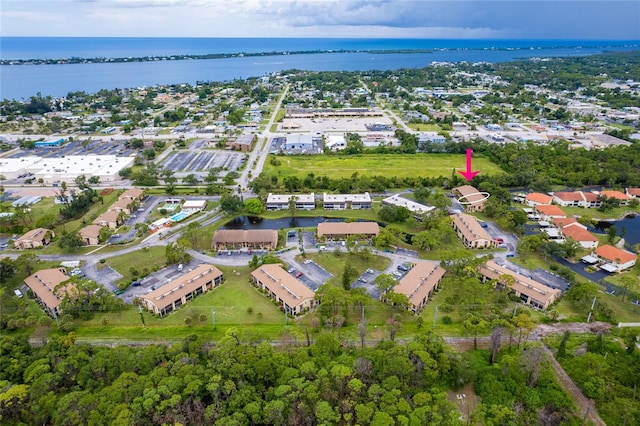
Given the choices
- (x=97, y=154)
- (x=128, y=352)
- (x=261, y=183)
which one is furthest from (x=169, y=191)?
(x=128, y=352)

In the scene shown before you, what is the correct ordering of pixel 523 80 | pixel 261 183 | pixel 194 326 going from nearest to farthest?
pixel 194 326 < pixel 261 183 < pixel 523 80

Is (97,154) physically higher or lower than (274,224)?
higher

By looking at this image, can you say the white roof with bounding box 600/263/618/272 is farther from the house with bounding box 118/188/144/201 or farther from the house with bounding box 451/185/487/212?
the house with bounding box 118/188/144/201

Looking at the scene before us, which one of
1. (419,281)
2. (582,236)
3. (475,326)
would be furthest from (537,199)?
(475,326)

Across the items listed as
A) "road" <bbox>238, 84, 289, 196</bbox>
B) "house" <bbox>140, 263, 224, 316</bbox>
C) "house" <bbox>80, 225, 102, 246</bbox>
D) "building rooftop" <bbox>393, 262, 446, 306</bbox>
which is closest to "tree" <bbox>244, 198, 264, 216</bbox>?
"road" <bbox>238, 84, 289, 196</bbox>

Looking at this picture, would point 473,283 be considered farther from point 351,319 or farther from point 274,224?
point 274,224

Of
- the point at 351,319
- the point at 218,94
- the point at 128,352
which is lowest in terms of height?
the point at 351,319

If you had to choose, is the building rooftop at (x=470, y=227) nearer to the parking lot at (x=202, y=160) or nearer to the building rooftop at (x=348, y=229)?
the building rooftop at (x=348, y=229)
